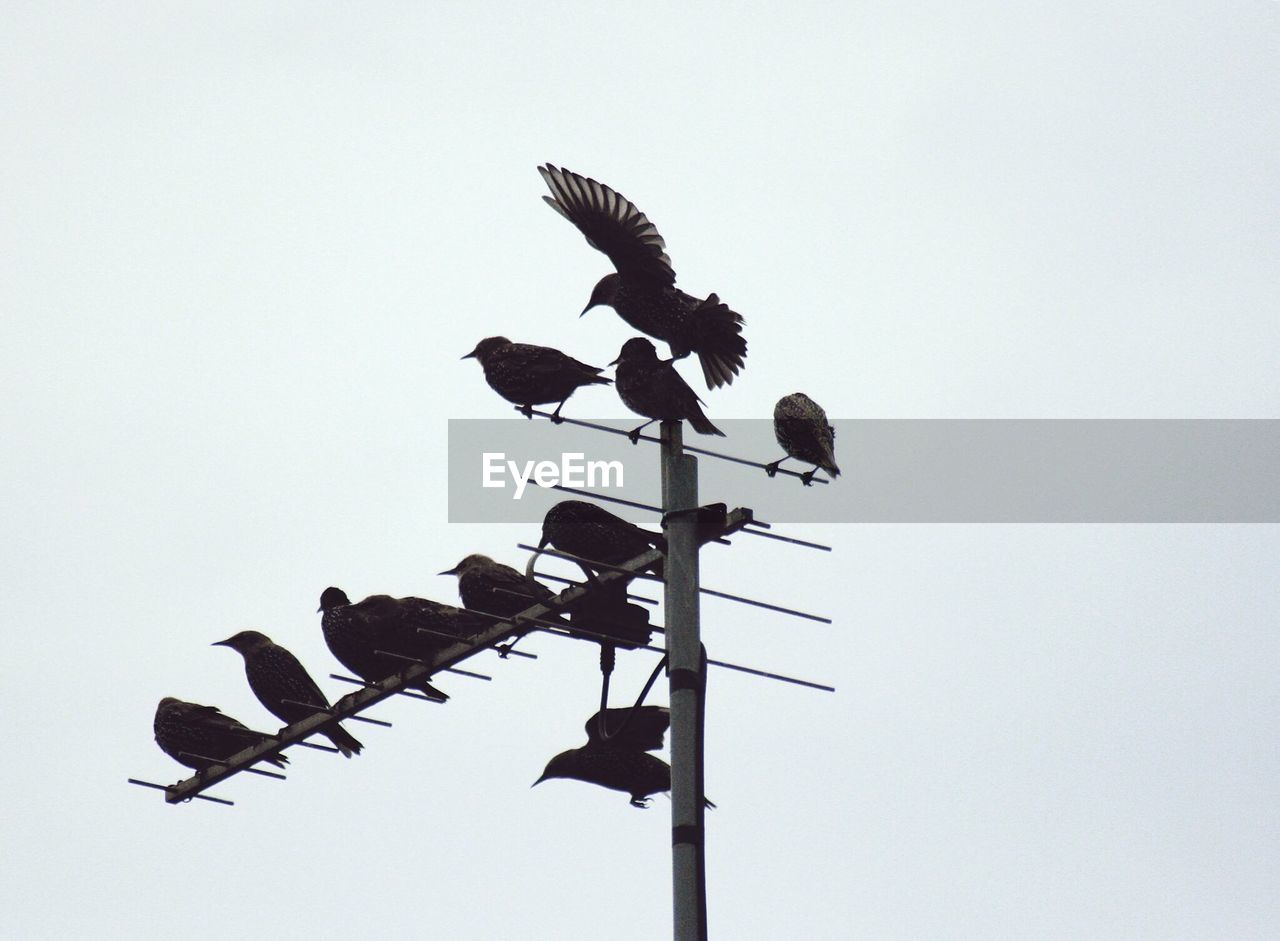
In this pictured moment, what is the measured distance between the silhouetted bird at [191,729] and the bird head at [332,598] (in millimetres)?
746

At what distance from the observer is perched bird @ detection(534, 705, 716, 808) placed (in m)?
7.43

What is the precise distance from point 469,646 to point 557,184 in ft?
11.6

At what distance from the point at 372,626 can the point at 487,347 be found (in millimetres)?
1880

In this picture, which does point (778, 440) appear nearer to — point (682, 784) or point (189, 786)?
point (189, 786)

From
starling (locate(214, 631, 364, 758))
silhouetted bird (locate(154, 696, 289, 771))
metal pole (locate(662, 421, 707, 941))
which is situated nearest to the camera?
metal pole (locate(662, 421, 707, 941))

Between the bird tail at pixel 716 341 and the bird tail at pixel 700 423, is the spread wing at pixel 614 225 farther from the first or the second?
the bird tail at pixel 700 423

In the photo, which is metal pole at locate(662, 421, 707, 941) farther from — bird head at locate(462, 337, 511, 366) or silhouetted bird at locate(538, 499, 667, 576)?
bird head at locate(462, 337, 511, 366)

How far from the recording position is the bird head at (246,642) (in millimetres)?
10418

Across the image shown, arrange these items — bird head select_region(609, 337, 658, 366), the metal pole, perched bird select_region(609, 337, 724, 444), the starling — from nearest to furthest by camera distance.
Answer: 1. the metal pole
2. perched bird select_region(609, 337, 724, 444)
3. bird head select_region(609, 337, 658, 366)
4. the starling

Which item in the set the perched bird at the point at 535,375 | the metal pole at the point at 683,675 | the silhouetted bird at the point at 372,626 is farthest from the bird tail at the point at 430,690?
the perched bird at the point at 535,375

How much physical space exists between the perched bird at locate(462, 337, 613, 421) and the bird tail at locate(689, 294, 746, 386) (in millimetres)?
562

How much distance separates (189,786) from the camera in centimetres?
856

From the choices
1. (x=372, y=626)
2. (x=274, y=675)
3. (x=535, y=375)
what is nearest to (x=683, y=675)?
(x=372, y=626)

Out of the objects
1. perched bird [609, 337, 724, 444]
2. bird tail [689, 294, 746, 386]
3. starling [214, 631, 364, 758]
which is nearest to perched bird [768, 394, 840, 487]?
bird tail [689, 294, 746, 386]
